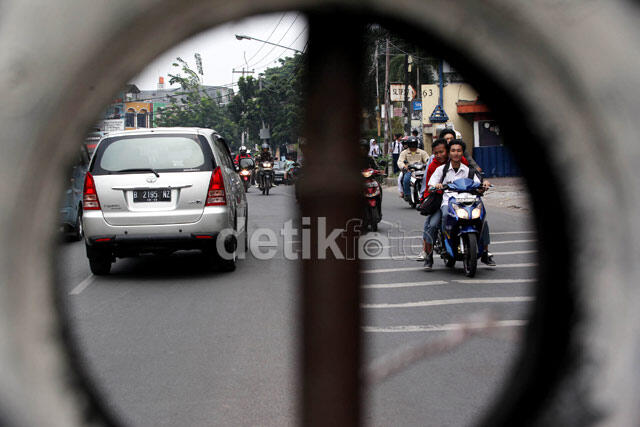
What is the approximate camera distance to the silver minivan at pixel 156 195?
25.2 ft

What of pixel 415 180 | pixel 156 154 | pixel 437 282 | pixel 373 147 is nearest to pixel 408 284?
pixel 437 282

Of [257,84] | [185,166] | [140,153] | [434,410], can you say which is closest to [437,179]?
[185,166]

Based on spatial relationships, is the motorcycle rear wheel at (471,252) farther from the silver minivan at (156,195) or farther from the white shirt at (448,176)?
the silver minivan at (156,195)

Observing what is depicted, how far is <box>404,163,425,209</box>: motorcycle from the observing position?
1462 centimetres

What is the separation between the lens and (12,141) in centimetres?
57

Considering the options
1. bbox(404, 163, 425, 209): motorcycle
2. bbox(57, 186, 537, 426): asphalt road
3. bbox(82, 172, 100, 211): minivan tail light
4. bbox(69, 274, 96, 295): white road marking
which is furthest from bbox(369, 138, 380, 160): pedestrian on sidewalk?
bbox(404, 163, 425, 209): motorcycle

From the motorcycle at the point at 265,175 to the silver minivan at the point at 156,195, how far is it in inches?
629

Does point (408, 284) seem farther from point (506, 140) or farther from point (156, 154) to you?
point (506, 140)

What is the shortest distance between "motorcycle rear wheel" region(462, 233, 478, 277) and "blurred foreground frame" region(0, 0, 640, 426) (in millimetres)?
6699

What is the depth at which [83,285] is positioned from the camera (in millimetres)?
7516

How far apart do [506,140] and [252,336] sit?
4.42 metres

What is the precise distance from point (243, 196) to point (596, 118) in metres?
9.24

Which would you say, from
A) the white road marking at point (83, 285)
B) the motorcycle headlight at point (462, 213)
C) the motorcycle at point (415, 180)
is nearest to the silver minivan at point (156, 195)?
the white road marking at point (83, 285)

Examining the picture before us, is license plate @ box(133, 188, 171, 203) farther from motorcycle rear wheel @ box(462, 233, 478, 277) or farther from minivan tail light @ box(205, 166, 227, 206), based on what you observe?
motorcycle rear wheel @ box(462, 233, 478, 277)
